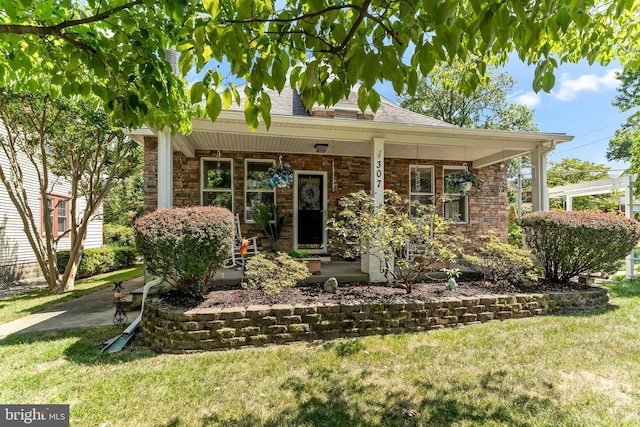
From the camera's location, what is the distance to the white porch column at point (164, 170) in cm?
506

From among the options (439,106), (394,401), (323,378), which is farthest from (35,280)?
(439,106)

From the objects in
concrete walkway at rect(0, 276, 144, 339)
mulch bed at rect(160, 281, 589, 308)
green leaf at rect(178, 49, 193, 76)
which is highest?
green leaf at rect(178, 49, 193, 76)

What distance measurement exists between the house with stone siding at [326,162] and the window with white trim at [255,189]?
1.0 inches

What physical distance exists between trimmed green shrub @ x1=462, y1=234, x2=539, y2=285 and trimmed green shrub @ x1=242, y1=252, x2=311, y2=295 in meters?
2.99

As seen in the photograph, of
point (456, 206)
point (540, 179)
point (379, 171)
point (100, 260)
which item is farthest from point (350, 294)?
point (100, 260)

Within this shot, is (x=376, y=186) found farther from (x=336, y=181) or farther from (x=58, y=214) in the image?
(x=58, y=214)

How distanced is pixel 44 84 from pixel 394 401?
14.4 feet

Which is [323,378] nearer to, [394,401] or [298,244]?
[394,401]

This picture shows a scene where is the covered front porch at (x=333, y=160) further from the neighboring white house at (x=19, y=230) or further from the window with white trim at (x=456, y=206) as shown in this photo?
the neighboring white house at (x=19, y=230)

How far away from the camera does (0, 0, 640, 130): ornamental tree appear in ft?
4.21

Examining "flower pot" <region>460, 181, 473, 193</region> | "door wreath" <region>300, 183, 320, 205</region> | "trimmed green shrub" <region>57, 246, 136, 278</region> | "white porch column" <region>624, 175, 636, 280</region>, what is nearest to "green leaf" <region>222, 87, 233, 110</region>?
"door wreath" <region>300, 183, 320, 205</region>

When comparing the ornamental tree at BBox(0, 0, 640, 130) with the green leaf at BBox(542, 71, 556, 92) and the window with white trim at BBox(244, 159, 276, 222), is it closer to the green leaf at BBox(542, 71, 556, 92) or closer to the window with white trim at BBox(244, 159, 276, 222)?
the green leaf at BBox(542, 71, 556, 92)

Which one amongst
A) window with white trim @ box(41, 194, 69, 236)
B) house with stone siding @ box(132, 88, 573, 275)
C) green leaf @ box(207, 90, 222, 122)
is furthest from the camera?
window with white trim @ box(41, 194, 69, 236)

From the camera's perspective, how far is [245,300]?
4219 mm
